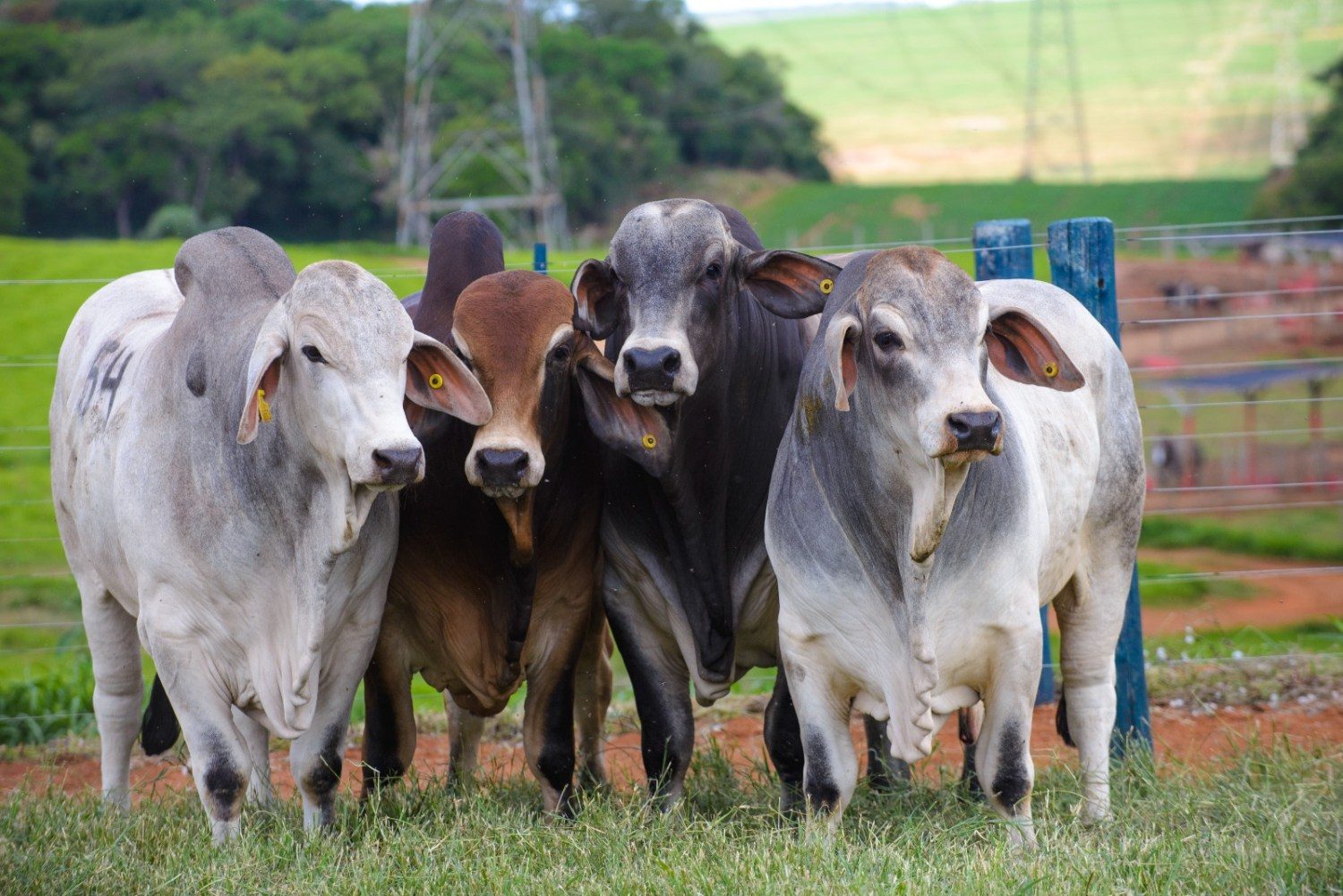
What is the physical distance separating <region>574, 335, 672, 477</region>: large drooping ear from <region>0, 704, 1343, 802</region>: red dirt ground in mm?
1191

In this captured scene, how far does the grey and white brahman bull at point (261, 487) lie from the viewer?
143 inches

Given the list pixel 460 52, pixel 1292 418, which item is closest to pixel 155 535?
pixel 1292 418

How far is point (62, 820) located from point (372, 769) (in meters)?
0.83

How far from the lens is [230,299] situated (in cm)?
412

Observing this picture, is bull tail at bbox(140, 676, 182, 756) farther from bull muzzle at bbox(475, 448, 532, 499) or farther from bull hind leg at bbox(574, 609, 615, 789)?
bull muzzle at bbox(475, 448, 532, 499)

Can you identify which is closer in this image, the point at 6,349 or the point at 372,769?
the point at 372,769

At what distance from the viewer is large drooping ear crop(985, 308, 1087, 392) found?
11.9ft

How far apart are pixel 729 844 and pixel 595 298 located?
1.46m

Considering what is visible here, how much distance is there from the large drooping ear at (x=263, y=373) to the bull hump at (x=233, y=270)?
0.41 meters

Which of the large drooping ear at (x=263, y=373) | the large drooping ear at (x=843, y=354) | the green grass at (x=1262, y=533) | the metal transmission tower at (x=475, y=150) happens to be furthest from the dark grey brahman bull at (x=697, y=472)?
the metal transmission tower at (x=475, y=150)

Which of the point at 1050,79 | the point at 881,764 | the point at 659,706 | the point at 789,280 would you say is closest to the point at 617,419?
the point at 789,280

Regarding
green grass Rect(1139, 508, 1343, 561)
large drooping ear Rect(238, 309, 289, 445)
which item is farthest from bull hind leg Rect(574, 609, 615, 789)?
green grass Rect(1139, 508, 1343, 561)

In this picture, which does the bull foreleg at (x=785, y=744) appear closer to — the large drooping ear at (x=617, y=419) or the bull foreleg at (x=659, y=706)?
the bull foreleg at (x=659, y=706)

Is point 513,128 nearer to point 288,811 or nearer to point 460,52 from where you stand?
point 460,52
